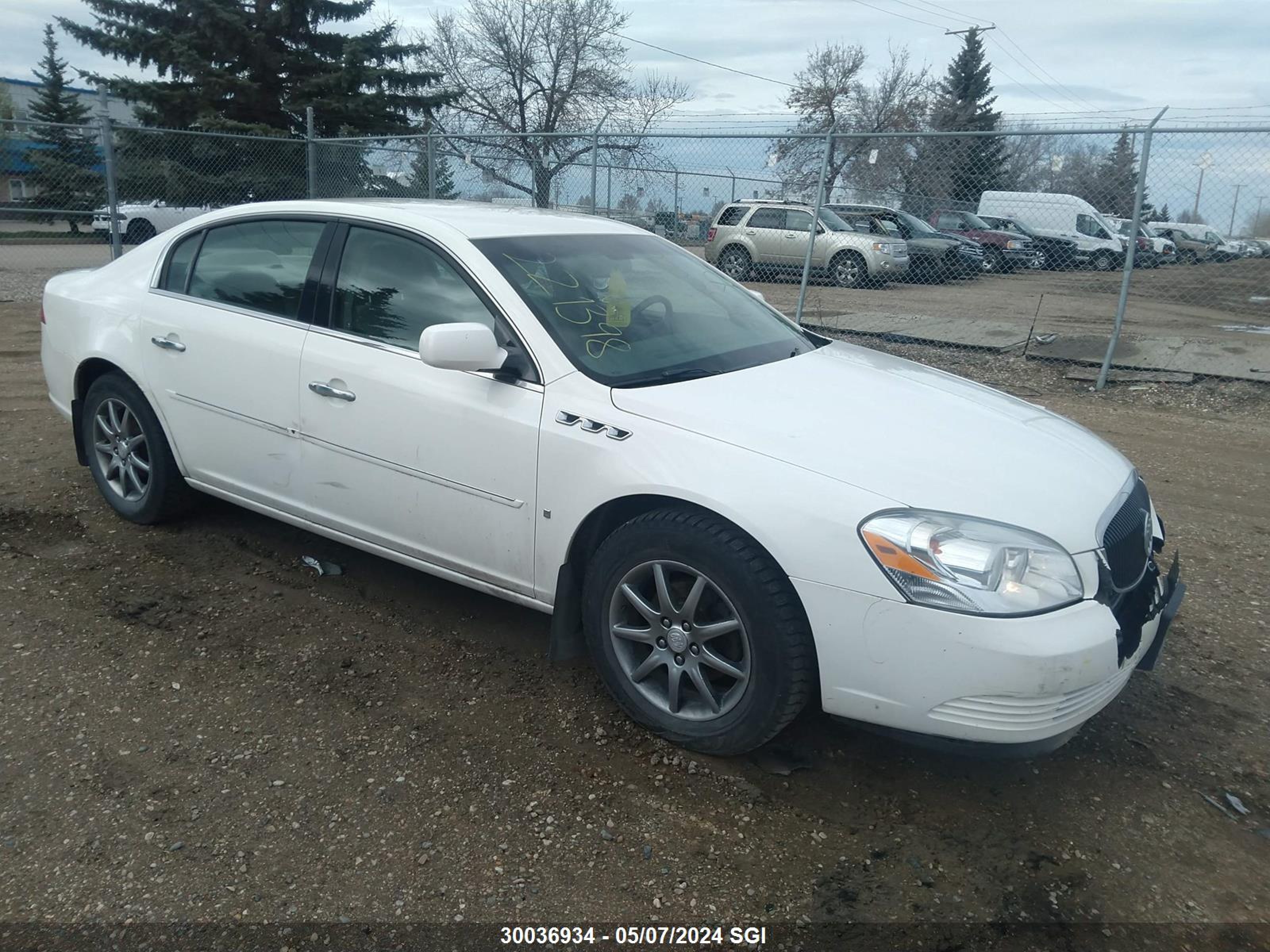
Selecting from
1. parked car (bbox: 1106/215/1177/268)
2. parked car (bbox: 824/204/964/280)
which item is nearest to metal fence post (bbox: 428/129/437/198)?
parked car (bbox: 824/204/964/280)

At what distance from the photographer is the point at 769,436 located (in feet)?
9.48

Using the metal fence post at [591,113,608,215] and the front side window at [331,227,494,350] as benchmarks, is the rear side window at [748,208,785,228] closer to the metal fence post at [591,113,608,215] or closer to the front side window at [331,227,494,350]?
the metal fence post at [591,113,608,215]

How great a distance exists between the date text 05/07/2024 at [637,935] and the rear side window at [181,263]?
10.9 feet

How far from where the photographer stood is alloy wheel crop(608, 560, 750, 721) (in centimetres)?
289

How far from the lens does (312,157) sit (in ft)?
47.4

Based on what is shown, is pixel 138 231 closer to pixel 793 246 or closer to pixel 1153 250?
pixel 793 246

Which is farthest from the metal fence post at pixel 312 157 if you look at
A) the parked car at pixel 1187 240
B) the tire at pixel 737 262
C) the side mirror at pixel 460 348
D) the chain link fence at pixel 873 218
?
the side mirror at pixel 460 348

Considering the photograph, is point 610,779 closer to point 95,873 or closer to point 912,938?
point 912,938

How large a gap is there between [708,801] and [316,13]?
24574 millimetres

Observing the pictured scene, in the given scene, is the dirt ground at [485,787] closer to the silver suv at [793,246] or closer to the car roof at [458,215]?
the car roof at [458,215]

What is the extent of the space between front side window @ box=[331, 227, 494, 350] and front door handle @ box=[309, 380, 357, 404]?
224 millimetres

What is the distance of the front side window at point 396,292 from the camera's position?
3529 mm

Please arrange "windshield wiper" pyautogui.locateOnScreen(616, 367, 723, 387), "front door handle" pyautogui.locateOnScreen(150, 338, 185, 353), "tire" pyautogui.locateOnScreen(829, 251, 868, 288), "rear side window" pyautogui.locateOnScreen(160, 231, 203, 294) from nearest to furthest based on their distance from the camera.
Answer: "windshield wiper" pyautogui.locateOnScreen(616, 367, 723, 387) → "front door handle" pyautogui.locateOnScreen(150, 338, 185, 353) → "rear side window" pyautogui.locateOnScreen(160, 231, 203, 294) → "tire" pyautogui.locateOnScreen(829, 251, 868, 288)

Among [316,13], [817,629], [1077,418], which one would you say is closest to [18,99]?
[316,13]
